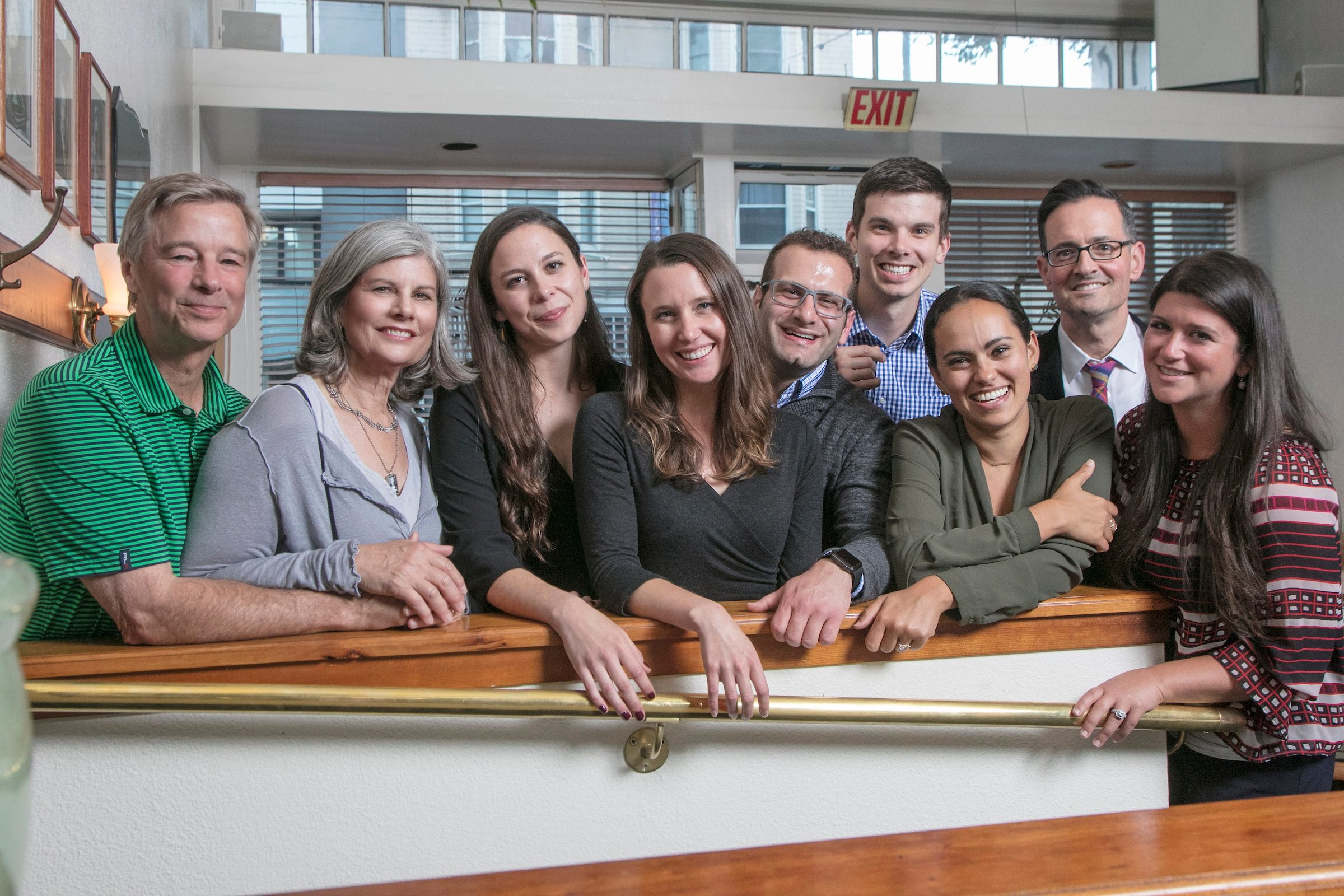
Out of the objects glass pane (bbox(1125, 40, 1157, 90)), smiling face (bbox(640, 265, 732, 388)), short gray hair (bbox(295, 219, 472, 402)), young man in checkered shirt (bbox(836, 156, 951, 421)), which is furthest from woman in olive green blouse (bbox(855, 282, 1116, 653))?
glass pane (bbox(1125, 40, 1157, 90))

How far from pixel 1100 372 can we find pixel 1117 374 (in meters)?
0.05

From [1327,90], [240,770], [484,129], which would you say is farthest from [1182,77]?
[240,770]

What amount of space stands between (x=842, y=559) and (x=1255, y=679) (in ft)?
1.92

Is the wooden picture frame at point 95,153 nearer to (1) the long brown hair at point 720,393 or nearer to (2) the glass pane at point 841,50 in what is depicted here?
(1) the long brown hair at point 720,393

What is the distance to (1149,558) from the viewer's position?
5.36 ft

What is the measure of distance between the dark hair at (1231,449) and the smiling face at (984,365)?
8.0 inches

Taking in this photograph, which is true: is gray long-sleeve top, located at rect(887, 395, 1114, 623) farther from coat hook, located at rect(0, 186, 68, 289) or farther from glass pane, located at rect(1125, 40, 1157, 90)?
glass pane, located at rect(1125, 40, 1157, 90)

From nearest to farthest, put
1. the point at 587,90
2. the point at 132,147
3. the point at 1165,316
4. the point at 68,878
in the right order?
the point at 68,878 < the point at 1165,316 < the point at 132,147 < the point at 587,90

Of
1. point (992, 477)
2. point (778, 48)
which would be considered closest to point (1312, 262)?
point (778, 48)

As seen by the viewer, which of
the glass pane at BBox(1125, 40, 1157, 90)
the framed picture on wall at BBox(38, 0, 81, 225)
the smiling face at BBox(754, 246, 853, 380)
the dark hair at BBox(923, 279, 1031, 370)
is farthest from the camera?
the glass pane at BBox(1125, 40, 1157, 90)

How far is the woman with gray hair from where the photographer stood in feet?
4.58

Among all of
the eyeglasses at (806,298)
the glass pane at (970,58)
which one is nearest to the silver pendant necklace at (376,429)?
the eyeglasses at (806,298)

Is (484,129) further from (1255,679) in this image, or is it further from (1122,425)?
(1255,679)

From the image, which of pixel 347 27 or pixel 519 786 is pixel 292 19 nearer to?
pixel 347 27
